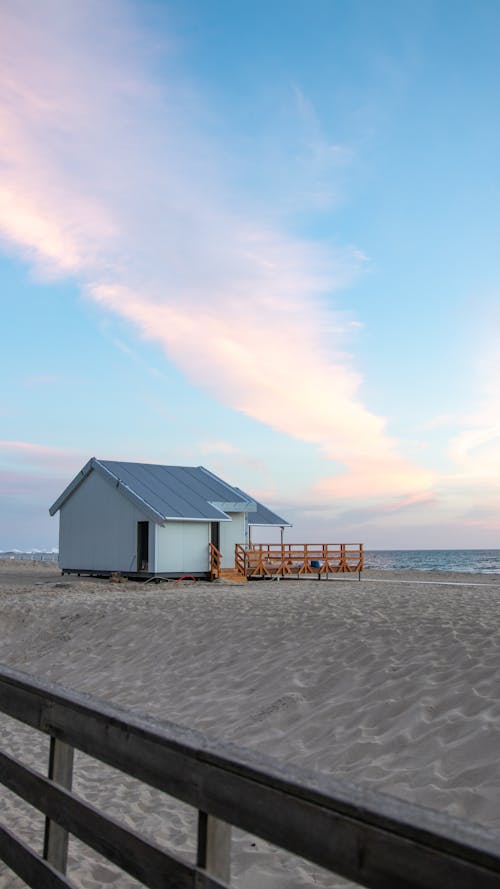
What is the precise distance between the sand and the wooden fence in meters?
1.94

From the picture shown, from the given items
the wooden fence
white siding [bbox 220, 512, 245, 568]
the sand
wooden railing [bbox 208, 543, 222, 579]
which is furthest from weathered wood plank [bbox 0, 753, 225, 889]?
white siding [bbox 220, 512, 245, 568]

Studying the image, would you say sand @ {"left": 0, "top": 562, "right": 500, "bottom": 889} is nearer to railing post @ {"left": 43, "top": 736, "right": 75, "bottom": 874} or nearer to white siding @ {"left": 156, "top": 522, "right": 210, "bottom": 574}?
railing post @ {"left": 43, "top": 736, "right": 75, "bottom": 874}

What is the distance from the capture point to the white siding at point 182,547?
25531 millimetres

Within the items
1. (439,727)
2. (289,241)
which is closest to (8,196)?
(289,241)

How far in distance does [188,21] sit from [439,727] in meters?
13.1

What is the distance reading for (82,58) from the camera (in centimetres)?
1320

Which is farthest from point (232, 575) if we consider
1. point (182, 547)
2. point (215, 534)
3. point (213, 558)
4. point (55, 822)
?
point (55, 822)

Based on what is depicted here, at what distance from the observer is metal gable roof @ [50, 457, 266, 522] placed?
26.0 meters

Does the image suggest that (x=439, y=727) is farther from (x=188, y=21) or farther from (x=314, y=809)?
(x=188, y=21)

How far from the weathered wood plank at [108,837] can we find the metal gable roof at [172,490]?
22490mm

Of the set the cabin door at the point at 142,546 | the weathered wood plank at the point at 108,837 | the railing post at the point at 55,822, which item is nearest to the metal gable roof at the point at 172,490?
the cabin door at the point at 142,546

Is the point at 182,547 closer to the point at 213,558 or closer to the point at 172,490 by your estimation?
the point at 213,558

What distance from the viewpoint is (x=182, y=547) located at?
2616 cm

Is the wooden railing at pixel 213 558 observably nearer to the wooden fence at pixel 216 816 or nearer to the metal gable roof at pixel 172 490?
the metal gable roof at pixel 172 490
